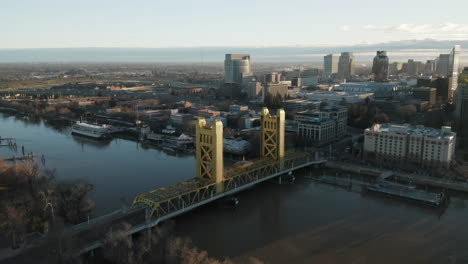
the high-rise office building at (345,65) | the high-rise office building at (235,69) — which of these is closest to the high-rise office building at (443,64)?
the high-rise office building at (345,65)

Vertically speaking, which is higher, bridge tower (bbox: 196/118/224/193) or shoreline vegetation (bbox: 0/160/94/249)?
bridge tower (bbox: 196/118/224/193)

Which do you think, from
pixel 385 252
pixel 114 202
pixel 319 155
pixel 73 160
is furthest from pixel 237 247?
pixel 73 160

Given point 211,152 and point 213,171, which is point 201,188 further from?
point 211,152

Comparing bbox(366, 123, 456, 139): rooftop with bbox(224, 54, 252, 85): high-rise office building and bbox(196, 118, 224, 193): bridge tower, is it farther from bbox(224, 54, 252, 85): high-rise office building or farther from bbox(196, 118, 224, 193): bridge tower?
bbox(224, 54, 252, 85): high-rise office building

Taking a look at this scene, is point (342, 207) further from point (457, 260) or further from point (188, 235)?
point (188, 235)

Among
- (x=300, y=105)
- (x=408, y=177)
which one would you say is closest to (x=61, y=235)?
(x=408, y=177)

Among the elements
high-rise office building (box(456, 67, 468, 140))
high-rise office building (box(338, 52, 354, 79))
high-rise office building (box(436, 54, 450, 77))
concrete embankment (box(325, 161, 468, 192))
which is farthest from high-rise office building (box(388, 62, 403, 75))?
concrete embankment (box(325, 161, 468, 192))
